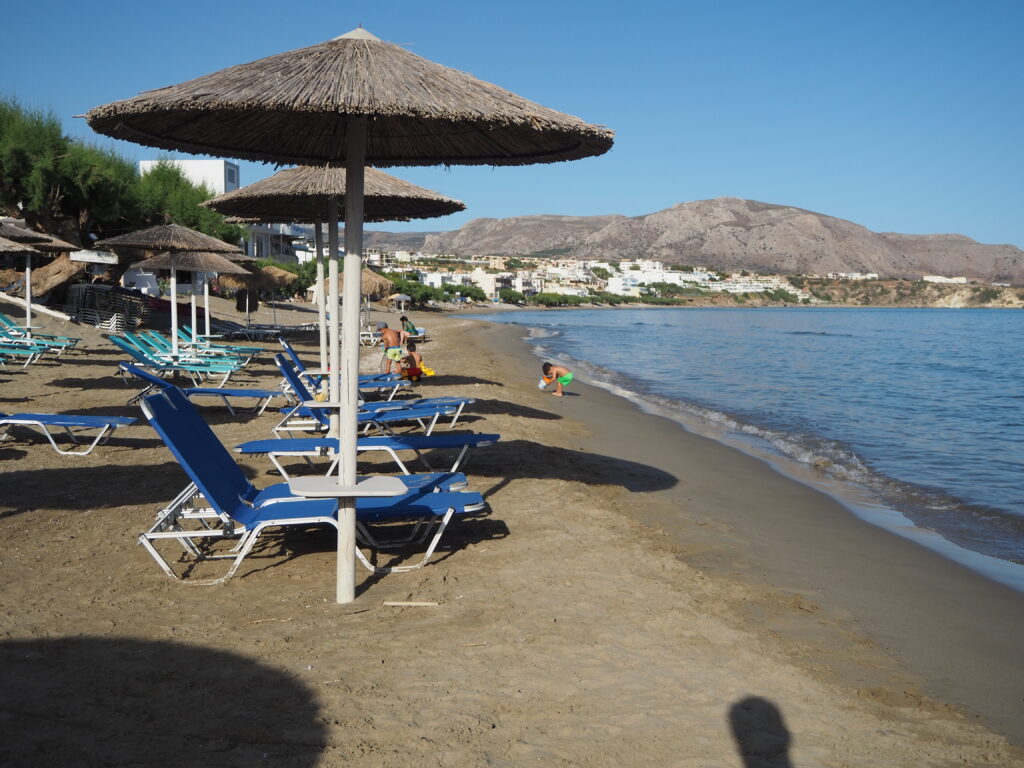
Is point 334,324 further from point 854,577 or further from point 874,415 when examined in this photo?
point 874,415

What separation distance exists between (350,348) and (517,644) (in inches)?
57.7

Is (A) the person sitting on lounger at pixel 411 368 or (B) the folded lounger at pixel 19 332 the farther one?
(B) the folded lounger at pixel 19 332

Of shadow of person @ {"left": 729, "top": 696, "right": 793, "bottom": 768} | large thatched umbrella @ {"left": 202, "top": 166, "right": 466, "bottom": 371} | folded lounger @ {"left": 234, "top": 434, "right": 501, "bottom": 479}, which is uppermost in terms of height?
Answer: large thatched umbrella @ {"left": 202, "top": 166, "right": 466, "bottom": 371}

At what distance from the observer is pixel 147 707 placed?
2.81 meters

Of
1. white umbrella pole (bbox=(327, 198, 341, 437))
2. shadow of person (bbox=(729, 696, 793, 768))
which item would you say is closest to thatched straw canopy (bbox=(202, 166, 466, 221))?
white umbrella pole (bbox=(327, 198, 341, 437))

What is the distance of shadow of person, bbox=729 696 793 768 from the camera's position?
269 centimetres

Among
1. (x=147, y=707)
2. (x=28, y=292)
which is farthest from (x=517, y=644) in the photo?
(x=28, y=292)

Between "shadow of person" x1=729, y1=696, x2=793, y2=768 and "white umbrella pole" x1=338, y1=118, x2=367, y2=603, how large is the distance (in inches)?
72.4

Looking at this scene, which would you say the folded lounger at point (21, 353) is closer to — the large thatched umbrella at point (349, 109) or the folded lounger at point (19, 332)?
the folded lounger at point (19, 332)

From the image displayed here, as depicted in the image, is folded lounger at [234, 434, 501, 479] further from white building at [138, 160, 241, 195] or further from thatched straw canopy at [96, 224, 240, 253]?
white building at [138, 160, 241, 195]

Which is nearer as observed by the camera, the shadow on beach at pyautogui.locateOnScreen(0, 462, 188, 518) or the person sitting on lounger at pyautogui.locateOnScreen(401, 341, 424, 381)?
the shadow on beach at pyautogui.locateOnScreen(0, 462, 188, 518)

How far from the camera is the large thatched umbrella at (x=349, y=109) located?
3746 mm

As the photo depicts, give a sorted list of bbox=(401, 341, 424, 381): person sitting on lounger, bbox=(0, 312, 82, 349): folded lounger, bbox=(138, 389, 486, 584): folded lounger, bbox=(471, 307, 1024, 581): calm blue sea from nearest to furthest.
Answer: bbox=(138, 389, 486, 584): folded lounger
bbox=(471, 307, 1024, 581): calm blue sea
bbox=(401, 341, 424, 381): person sitting on lounger
bbox=(0, 312, 82, 349): folded lounger

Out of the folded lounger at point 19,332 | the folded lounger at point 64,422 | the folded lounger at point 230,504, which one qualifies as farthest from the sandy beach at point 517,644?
the folded lounger at point 19,332
